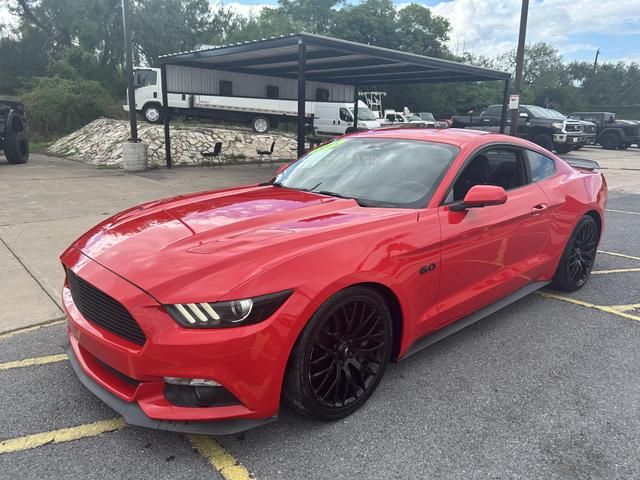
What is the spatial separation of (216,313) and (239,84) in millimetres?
17443

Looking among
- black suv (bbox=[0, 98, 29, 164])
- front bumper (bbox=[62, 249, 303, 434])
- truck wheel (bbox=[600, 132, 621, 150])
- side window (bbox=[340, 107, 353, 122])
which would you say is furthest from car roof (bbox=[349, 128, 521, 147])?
truck wheel (bbox=[600, 132, 621, 150])

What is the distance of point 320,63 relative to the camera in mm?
14086

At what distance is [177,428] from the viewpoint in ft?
7.01

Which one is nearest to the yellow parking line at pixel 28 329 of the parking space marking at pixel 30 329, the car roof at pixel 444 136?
the parking space marking at pixel 30 329

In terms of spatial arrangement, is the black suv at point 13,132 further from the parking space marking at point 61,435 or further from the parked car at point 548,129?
the parked car at point 548,129

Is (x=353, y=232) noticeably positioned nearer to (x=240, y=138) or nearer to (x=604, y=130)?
(x=240, y=138)

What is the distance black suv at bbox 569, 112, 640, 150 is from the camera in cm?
2620

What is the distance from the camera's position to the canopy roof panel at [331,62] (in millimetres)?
10500

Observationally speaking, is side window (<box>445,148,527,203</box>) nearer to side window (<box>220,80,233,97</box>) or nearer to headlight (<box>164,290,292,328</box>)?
headlight (<box>164,290,292,328</box>)

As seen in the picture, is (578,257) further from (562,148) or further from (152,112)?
(152,112)

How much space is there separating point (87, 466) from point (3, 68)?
39.5 m

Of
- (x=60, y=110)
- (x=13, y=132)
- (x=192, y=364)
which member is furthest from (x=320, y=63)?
(x=60, y=110)

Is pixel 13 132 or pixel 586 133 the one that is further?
pixel 586 133

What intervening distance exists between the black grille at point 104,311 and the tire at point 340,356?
28.6 inches
